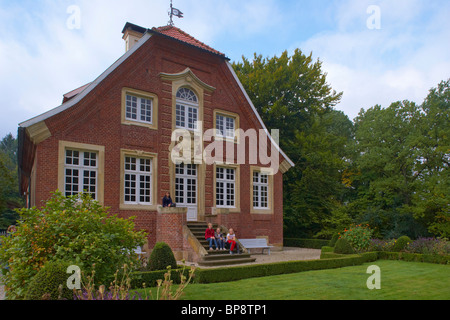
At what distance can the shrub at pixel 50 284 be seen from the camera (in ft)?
21.0

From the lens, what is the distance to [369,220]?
78.4ft

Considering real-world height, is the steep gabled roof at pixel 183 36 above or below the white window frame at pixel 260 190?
above

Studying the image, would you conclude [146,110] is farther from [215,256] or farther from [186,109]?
[215,256]

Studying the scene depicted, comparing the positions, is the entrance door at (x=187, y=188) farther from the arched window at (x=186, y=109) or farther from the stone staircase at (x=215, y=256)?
the arched window at (x=186, y=109)

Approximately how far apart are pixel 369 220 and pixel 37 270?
20.9 meters

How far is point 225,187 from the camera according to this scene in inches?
755

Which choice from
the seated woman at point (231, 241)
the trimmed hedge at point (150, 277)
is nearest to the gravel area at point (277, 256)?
the seated woman at point (231, 241)

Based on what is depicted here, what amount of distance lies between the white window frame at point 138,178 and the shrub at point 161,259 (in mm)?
5622

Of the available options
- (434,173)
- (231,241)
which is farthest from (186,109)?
(434,173)

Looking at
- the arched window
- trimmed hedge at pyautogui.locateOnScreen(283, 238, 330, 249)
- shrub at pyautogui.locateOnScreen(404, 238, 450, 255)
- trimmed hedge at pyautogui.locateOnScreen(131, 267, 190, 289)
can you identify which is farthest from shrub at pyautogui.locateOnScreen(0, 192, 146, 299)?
trimmed hedge at pyautogui.locateOnScreen(283, 238, 330, 249)

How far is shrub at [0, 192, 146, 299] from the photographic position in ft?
23.4

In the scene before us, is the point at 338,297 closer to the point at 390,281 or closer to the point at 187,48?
the point at 390,281

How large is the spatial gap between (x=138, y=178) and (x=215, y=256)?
15.0 feet

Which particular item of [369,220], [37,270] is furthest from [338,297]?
[369,220]
